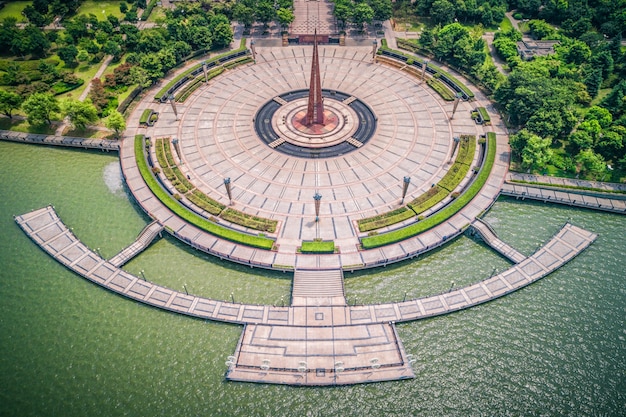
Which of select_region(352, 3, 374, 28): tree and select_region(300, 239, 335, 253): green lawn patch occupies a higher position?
select_region(352, 3, 374, 28): tree

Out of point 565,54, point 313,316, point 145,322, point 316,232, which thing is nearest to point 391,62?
point 565,54

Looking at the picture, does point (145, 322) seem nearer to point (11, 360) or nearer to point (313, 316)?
point (11, 360)

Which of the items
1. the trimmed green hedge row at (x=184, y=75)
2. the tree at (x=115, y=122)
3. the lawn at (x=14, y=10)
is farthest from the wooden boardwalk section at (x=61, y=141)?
the lawn at (x=14, y=10)

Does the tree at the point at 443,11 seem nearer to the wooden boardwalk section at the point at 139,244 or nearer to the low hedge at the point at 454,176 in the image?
the low hedge at the point at 454,176

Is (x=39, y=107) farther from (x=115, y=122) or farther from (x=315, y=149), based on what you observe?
(x=315, y=149)

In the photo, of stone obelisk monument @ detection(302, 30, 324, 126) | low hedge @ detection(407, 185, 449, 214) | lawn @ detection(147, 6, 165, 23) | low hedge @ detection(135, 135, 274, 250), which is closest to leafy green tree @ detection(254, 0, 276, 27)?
lawn @ detection(147, 6, 165, 23)

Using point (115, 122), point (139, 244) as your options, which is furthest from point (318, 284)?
point (115, 122)

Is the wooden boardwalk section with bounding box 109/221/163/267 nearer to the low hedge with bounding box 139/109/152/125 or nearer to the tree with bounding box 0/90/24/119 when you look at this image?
the low hedge with bounding box 139/109/152/125

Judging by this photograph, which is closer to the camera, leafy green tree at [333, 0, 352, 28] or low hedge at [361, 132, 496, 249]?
low hedge at [361, 132, 496, 249]
